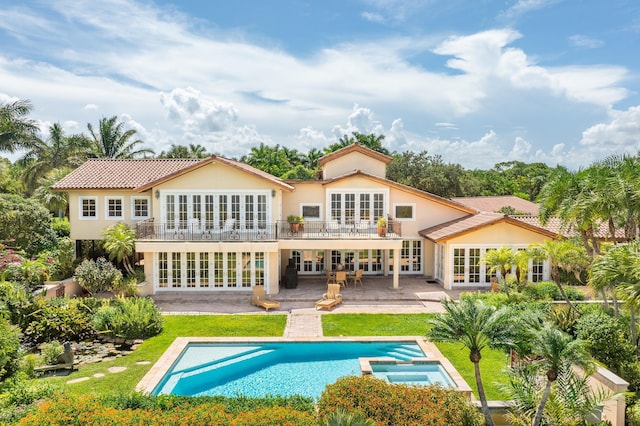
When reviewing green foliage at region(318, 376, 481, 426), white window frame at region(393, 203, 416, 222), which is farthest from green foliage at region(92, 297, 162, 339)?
white window frame at region(393, 203, 416, 222)

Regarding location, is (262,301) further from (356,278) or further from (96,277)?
(96,277)

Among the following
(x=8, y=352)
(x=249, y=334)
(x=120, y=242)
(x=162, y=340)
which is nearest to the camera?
(x=8, y=352)

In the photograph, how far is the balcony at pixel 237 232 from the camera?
24.4 metres

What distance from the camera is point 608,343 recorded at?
41.4ft

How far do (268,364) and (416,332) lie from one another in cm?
613

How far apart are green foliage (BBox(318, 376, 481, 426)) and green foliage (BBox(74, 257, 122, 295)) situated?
1554 centimetres

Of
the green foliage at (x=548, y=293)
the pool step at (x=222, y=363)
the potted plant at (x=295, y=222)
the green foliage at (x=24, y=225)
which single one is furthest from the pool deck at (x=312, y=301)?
the green foliage at (x=24, y=225)

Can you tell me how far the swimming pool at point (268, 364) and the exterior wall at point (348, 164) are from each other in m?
15.4

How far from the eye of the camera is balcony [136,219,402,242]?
24406mm

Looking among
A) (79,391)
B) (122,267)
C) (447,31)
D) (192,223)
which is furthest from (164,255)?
(447,31)

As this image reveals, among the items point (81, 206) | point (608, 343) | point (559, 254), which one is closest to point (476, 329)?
point (608, 343)

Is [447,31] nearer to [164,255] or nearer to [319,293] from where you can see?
[319,293]

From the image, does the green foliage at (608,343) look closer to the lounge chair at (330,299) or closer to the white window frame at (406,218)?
the lounge chair at (330,299)

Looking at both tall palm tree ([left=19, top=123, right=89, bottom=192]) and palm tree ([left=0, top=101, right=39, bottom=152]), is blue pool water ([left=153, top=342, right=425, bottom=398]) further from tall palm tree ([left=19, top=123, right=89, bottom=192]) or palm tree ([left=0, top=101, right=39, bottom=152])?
tall palm tree ([left=19, top=123, right=89, bottom=192])
